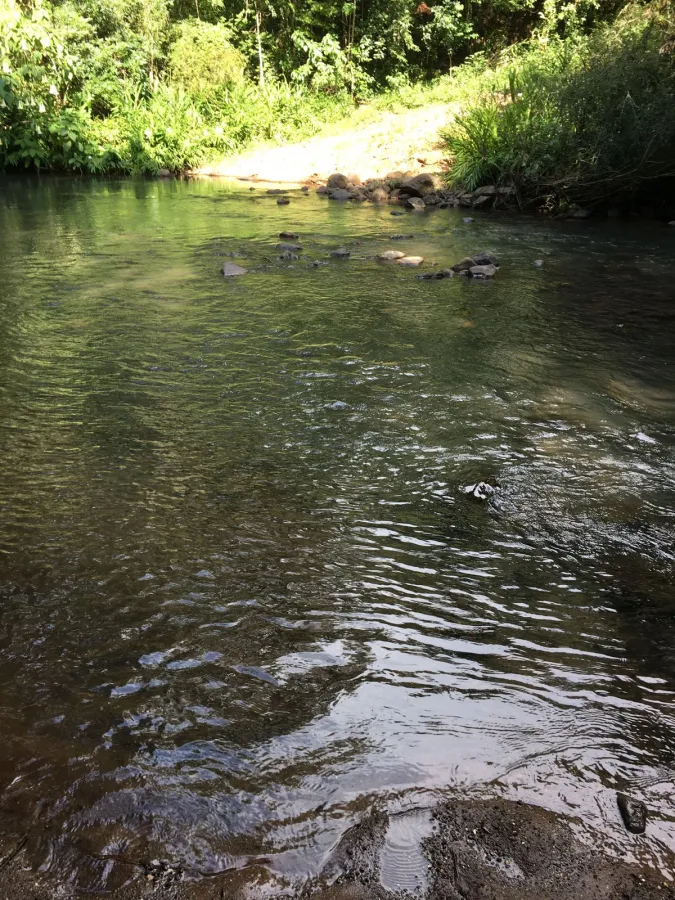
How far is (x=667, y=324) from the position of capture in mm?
6586

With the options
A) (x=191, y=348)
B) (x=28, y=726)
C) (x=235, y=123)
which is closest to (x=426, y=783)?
(x=28, y=726)

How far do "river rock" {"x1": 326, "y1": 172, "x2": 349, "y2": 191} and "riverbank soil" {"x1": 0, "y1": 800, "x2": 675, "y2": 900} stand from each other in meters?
16.0

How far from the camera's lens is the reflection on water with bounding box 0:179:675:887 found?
6.15 feet

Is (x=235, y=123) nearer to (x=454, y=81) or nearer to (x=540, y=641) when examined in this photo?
(x=454, y=81)

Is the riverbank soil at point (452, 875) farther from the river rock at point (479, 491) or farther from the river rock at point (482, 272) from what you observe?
the river rock at point (482, 272)

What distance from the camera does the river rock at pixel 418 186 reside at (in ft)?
49.1

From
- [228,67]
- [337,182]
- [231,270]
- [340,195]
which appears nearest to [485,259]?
[231,270]

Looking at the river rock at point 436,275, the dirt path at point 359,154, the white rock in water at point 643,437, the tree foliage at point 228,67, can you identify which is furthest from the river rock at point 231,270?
the dirt path at point 359,154

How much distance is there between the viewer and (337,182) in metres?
16.4

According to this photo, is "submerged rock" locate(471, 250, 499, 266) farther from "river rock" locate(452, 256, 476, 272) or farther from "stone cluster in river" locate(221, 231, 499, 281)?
"river rock" locate(452, 256, 476, 272)

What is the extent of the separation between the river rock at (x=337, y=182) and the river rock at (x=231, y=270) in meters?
8.84

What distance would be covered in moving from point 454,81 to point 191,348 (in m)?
18.5

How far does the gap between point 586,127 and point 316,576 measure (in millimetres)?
11760

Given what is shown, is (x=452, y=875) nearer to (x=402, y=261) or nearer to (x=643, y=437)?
(x=643, y=437)
